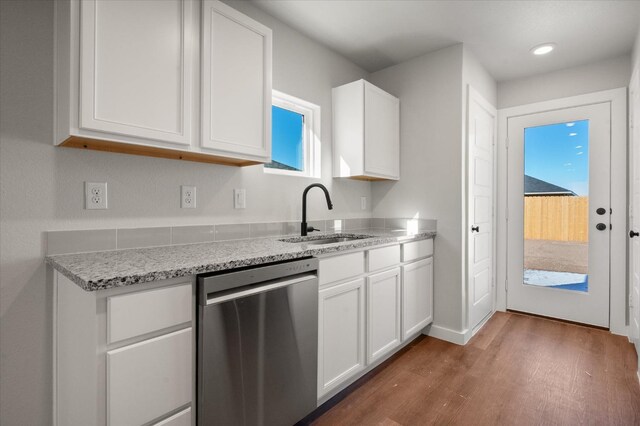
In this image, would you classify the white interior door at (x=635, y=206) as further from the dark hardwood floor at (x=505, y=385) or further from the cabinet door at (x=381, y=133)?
the cabinet door at (x=381, y=133)

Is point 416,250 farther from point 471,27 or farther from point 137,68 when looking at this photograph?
point 137,68

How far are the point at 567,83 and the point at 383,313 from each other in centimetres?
294

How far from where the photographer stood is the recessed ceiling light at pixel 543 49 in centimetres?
269

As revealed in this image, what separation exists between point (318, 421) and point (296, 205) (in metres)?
1.41

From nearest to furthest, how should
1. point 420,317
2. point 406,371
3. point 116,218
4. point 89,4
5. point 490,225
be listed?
1. point 89,4
2. point 116,218
3. point 406,371
4. point 420,317
5. point 490,225

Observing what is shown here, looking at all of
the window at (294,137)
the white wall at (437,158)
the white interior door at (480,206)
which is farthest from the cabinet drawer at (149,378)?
the white interior door at (480,206)

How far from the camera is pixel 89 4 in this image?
4.06 ft

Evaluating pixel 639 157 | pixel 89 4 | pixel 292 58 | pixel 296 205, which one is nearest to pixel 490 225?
pixel 639 157

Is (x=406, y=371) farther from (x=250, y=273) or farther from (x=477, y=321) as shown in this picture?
(x=250, y=273)

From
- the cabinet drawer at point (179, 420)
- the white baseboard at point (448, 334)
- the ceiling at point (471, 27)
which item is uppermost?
the ceiling at point (471, 27)

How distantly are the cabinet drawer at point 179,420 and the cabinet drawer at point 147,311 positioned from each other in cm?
33

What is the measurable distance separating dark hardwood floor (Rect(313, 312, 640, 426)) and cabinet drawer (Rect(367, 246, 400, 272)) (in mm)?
756

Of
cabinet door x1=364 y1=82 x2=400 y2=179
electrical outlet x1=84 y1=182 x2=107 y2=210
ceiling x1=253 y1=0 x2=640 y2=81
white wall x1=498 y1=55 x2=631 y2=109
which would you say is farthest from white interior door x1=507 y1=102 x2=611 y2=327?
electrical outlet x1=84 y1=182 x2=107 y2=210

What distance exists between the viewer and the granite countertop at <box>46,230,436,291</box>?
102cm
